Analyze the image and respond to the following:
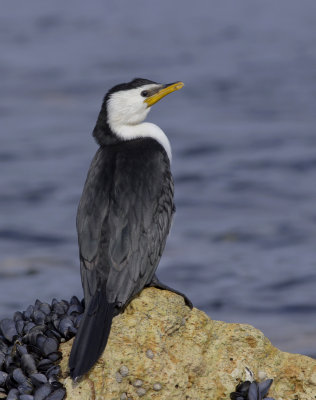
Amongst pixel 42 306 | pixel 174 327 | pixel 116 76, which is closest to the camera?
pixel 174 327

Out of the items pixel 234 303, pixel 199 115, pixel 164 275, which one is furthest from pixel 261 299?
pixel 199 115

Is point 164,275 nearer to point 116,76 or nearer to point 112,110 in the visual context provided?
point 112,110

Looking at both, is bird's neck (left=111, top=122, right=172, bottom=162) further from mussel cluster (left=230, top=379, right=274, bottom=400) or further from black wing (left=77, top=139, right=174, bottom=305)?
mussel cluster (left=230, top=379, right=274, bottom=400)

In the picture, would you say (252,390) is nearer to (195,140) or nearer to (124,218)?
(124,218)

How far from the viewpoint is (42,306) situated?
6.63 m

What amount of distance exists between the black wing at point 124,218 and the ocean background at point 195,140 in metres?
3.19

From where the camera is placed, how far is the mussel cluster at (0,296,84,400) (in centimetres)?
570

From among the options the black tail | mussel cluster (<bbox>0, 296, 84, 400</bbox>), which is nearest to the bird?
the black tail

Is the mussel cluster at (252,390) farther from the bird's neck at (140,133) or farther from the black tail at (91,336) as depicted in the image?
the bird's neck at (140,133)

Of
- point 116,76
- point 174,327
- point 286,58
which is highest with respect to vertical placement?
point 286,58

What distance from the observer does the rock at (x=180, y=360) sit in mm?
5742

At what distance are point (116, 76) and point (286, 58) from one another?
14.0 ft

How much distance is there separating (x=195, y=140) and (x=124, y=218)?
9.63 m

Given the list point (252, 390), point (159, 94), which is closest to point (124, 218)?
point (159, 94)
